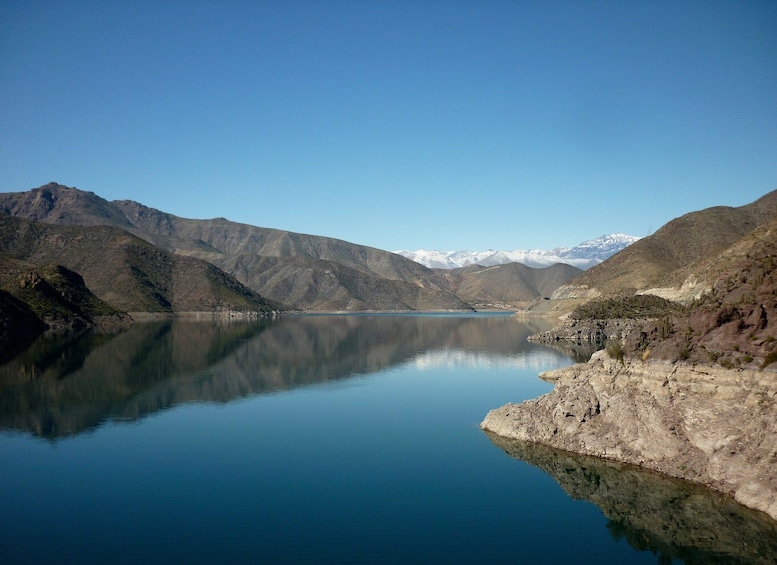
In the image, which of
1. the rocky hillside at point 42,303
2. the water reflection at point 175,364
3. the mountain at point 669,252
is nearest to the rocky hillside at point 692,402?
the water reflection at point 175,364

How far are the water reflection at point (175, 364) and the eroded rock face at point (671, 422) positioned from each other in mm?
32364

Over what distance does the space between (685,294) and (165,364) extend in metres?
94.5

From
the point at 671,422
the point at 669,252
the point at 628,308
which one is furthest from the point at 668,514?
the point at 669,252

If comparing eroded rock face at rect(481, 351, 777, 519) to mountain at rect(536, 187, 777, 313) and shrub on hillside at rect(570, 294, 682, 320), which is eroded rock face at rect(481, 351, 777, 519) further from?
mountain at rect(536, 187, 777, 313)

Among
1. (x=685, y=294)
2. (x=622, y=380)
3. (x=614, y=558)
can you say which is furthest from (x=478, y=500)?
(x=685, y=294)

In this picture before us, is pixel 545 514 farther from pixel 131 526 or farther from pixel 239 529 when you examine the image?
pixel 131 526

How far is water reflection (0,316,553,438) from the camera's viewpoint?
4788cm

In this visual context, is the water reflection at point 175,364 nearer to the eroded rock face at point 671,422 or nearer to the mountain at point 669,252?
the eroded rock face at point 671,422

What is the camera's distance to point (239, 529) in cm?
2308

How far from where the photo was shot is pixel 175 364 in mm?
75625

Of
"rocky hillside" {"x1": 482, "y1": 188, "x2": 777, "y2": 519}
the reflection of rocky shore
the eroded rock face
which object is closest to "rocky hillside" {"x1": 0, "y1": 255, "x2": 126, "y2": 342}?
the eroded rock face

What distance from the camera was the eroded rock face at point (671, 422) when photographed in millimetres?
26438

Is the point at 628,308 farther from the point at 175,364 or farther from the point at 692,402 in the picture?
the point at 692,402

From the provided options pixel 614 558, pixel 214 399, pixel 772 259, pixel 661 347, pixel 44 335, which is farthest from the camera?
pixel 44 335
